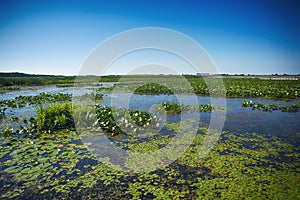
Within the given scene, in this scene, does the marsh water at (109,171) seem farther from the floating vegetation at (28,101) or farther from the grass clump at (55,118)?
the floating vegetation at (28,101)

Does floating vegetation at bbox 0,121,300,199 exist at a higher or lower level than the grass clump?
lower

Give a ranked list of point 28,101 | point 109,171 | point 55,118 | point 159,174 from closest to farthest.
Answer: point 159,174 → point 109,171 → point 55,118 → point 28,101

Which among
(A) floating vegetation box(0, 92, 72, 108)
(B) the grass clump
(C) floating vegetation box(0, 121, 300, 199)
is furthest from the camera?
(A) floating vegetation box(0, 92, 72, 108)

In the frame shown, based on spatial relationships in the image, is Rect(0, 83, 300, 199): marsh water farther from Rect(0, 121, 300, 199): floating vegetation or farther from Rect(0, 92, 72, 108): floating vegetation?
Rect(0, 92, 72, 108): floating vegetation

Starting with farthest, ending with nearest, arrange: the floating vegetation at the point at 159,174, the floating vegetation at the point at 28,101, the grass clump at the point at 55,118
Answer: the floating vegetation at the point at 28,101 → the grass clump at the point at 55,118 → the floating vegetation at the point at 159,174

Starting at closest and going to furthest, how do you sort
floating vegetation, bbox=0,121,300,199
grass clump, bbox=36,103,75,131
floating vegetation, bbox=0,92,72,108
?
floating vegetation, bbox=0,121,300,199 < grass clump, bbox=36,103,75,131 < floating vegetation, bbox=0,92,72,108

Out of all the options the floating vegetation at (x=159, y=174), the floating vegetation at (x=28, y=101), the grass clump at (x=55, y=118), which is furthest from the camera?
the floating vegetation at (x=28, y=101)

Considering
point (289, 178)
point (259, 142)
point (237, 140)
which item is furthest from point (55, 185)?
point (259, 142)

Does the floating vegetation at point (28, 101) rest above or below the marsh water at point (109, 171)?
above

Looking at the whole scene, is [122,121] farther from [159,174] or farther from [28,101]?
[28,101]

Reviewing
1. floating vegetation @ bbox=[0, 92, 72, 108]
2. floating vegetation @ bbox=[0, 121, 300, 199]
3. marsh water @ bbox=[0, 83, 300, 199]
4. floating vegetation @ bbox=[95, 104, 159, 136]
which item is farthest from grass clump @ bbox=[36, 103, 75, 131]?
floating vegetation @ bbox=[0, 92, 72, 108]

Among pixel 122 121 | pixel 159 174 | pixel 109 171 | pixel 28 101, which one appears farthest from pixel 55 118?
pixel 28 101

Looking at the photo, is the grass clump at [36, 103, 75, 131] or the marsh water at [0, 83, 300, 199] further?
the grass clump at [36, 103, 75, 131]

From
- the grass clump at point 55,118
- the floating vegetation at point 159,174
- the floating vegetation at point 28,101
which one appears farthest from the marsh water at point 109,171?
the floating vegetation at point 28,101
